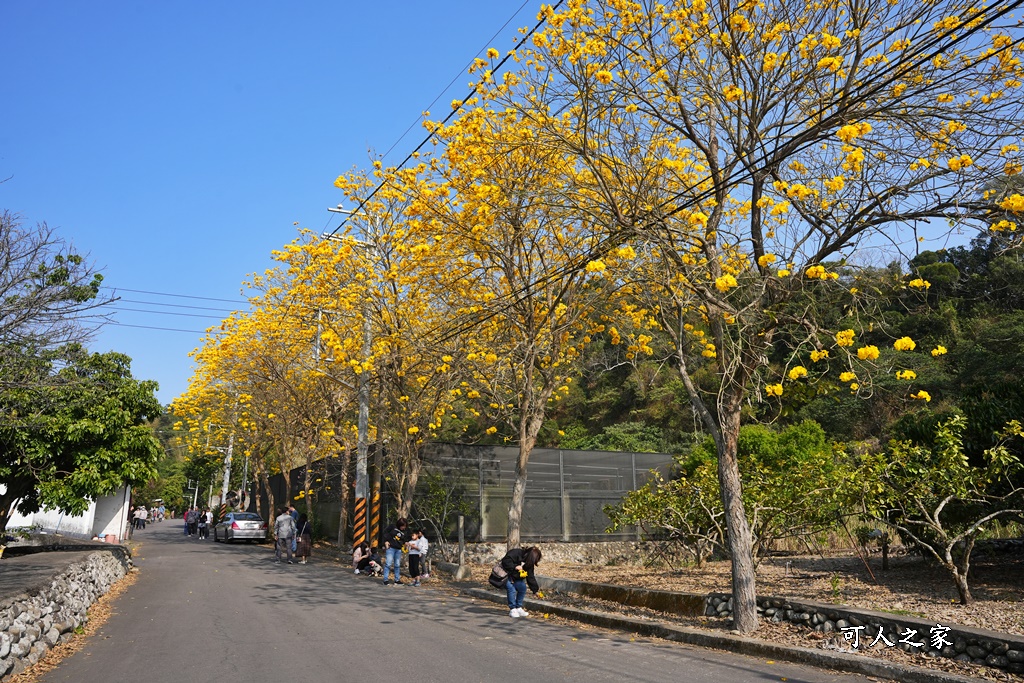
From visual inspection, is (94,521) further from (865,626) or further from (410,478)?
(865,626)

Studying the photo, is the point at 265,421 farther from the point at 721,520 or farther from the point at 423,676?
the point at 423,676

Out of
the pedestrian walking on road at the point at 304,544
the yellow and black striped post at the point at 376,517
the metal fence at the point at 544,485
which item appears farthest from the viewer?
the yellow and black striped post at the point at 376,517

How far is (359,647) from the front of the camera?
29.1ft

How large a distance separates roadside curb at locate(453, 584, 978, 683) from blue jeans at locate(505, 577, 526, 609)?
71cm

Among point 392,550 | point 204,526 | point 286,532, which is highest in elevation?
point 286,532

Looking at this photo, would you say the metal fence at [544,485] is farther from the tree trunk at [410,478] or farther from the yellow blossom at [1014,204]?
the yellow blossom at [1014,204]

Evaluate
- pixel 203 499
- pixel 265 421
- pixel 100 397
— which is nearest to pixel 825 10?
pixel 100 397

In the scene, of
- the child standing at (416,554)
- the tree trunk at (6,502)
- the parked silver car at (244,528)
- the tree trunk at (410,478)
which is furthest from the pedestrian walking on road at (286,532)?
the parked silver car at (244,528)

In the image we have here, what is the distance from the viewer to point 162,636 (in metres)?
9.76

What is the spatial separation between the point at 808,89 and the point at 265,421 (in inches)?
898

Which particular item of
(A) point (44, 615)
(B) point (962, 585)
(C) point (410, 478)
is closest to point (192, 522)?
(C) point (410, 478)

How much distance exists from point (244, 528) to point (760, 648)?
28711mm

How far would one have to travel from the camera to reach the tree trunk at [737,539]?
9.30 meters

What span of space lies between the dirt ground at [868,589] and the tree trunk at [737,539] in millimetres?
289
